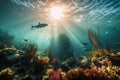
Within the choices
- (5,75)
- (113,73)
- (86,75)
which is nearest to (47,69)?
(5,75)

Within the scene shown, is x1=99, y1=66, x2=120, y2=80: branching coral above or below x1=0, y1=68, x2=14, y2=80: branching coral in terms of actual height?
below

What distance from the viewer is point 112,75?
19.6 feet

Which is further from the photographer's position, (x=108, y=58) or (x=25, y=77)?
(x=108, y=58)

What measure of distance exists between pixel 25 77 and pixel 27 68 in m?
1.52

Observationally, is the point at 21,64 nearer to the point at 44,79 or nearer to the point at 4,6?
the point at 44,79

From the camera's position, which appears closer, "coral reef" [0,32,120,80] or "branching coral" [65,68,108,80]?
"branching coral" [65,68,108,80]

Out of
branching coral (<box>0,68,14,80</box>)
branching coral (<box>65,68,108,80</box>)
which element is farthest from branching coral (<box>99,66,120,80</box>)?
branching coral (<box>0,68,14,80</box>)

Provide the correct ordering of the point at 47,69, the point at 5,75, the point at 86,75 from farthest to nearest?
the point at 47,69, the point at 5,75, the point at 86,75

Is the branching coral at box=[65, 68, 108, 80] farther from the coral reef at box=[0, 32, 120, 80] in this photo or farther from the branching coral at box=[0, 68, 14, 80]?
the branching coral at box=[0, 68, 14, 80]

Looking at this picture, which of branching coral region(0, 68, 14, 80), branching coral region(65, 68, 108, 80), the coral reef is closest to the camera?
branching coral region(65, 68, 108, 80)

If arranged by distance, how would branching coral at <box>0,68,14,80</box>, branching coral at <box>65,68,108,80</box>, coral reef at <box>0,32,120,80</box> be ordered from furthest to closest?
branching coral at <box>0,68,14,80</box> → coral reef at <box>0,32,120,80</box> → branching coral at <box>65,68,108,80</box>

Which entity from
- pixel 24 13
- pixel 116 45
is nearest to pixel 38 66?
pixel 24 13

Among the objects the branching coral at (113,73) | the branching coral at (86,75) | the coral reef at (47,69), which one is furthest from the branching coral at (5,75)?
the branching coral at (113,73)

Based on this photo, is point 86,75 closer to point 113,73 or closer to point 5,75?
point 113,73
